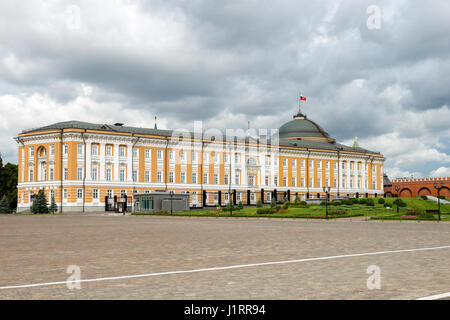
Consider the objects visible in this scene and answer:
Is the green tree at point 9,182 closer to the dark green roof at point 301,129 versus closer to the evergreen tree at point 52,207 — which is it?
the evergreen tree at point 52,207

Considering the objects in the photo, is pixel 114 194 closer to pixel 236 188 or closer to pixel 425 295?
pixel 236 188

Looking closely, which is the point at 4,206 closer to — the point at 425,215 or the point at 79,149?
the point at 79,149

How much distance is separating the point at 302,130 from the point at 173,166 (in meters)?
36.7

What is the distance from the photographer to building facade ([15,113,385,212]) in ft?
236

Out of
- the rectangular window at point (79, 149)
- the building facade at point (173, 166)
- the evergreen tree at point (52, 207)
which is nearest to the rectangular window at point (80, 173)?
the building facade at point (173, 166)

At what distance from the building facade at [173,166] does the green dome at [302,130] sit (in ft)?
7.82

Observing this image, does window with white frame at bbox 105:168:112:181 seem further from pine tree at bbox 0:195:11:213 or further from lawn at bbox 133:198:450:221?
lawn at bbox 133:198:450:221

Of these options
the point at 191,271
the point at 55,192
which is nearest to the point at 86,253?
the point at 191,271

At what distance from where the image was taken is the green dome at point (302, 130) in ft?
345

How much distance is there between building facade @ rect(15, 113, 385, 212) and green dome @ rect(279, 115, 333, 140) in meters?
2.38

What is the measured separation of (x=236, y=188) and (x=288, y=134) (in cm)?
Result: 2589

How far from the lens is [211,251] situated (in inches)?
519

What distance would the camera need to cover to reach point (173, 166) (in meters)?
80.9

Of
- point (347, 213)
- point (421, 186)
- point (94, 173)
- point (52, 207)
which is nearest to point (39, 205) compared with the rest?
point (52, 207)
